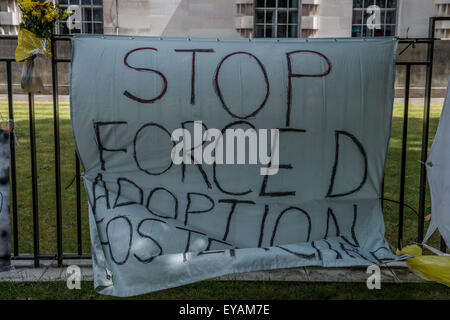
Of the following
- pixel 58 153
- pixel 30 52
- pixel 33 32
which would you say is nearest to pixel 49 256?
pixel 58 153

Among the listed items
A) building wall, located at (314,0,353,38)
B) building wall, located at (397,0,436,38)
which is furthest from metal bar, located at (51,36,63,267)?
building wall, located at (397,0,436,38)

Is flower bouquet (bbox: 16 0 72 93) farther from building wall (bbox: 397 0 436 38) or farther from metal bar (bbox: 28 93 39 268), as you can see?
building wall (bbox: 397 0 436 38)

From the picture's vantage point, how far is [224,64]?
366cm

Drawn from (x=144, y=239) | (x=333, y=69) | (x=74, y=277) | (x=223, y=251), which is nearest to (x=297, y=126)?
(x=333, y=69)

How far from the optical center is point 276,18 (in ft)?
60.1

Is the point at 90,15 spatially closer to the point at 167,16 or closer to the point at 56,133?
the point at 167,16

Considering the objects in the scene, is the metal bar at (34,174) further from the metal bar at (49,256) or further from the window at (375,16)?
the window at (375,16)

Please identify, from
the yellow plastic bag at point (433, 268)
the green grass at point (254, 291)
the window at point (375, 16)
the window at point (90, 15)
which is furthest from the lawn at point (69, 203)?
the window at point (375, 16)

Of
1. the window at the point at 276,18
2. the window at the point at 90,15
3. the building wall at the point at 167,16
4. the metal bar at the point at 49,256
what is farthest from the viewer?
the window at the point at 276,18

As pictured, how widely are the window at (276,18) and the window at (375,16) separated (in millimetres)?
2051

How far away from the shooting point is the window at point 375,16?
17938mm

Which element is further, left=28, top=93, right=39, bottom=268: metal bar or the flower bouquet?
left=28, top=93, right=39, bottom=268: metal bar

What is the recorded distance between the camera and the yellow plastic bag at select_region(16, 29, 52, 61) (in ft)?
12.7
